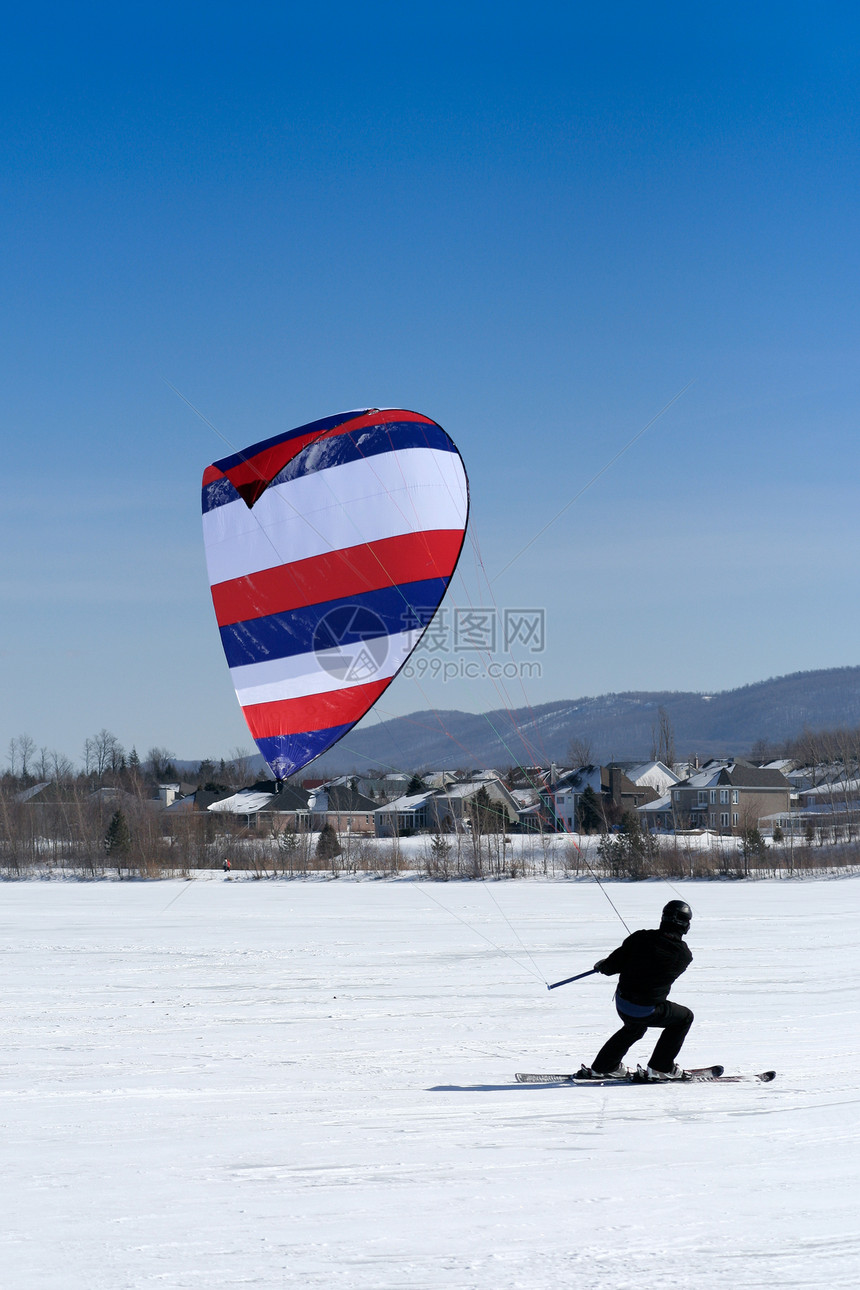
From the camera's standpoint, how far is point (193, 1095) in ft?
23.5

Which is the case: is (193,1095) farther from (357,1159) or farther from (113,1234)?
(113,1234)

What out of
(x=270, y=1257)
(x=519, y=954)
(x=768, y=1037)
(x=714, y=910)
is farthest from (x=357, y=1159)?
(x=714, y=910)

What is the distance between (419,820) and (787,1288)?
61.5m

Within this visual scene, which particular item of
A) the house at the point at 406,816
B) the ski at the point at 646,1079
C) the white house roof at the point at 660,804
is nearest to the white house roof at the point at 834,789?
the white house roof at the point at 660,804

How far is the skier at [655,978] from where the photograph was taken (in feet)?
22.9

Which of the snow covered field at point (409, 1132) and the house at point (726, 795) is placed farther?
the house at point (726, 795)

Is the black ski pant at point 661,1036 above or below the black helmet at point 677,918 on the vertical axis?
below

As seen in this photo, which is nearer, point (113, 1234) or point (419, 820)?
point (113, 1234)

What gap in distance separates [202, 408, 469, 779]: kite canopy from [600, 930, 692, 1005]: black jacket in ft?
9.00

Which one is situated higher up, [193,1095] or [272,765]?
[272,765]

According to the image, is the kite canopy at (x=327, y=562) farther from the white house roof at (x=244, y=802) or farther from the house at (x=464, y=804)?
the white house roof at (x=244, y=802)

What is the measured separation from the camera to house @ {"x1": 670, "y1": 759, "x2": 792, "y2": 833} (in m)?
72.9

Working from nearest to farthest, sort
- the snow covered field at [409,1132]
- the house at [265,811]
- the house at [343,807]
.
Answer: the snow covered field at [409,1132] → the house at [265,811] → the house at [343,807]

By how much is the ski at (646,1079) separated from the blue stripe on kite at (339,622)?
337cm
